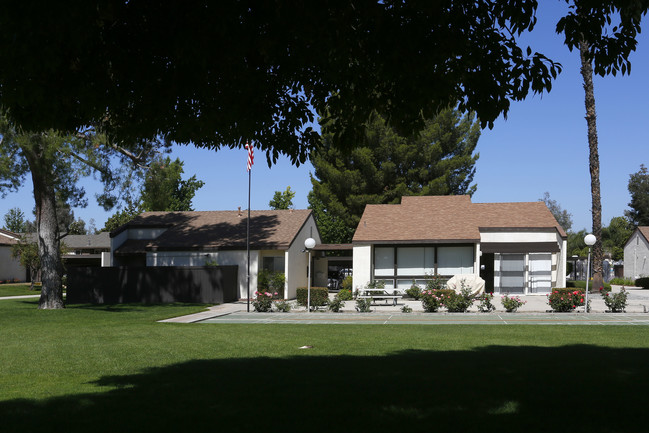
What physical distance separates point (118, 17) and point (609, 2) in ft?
16.7

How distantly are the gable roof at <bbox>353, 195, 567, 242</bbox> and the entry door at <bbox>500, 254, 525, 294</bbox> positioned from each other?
188 cm

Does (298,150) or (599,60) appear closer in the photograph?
(599,60)

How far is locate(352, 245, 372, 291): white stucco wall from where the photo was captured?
119ft

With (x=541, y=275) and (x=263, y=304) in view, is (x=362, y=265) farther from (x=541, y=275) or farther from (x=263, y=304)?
(x=263, y=304)

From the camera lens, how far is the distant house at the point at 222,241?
1442 inches

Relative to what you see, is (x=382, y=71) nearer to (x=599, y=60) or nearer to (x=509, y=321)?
(x=599, y=60)

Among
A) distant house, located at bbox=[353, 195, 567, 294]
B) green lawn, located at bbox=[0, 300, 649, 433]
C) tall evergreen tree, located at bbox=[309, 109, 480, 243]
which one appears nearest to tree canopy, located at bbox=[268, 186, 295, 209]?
tall evergreen tree, located at bbox=[309, 109, 480, 243]

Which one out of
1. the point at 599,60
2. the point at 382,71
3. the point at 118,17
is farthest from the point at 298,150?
the point at 599,60

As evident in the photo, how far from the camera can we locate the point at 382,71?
270 inches

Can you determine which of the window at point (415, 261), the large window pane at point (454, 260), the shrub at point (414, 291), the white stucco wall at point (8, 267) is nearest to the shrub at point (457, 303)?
the shrub at point (414, 291)

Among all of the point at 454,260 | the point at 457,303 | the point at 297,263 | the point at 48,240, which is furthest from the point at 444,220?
the point at 48,240

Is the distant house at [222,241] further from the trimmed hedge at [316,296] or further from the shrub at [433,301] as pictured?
the shrub at [433,301]

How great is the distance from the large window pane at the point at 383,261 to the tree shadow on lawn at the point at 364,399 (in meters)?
25.7

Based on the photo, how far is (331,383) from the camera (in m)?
8.41
